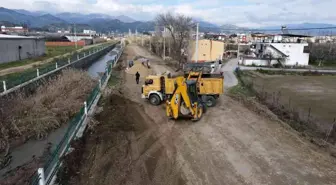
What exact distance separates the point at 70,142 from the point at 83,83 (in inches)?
417

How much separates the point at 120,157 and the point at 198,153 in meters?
2.94

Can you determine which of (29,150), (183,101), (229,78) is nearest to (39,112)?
(29,150)

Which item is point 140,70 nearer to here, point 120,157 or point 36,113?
point 36,113

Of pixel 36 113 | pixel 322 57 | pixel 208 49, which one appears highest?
pixel 208 49

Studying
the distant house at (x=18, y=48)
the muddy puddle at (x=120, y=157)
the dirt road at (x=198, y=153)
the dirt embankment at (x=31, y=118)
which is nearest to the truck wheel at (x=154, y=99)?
the dirt road at (x=198, y=153)

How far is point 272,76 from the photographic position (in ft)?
153

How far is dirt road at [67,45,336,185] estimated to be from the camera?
9.38m

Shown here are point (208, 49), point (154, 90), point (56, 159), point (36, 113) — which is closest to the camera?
point (56, 159)

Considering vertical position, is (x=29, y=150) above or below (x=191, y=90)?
below

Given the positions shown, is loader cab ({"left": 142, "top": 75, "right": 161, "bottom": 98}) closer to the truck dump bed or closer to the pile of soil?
the truck dump bed

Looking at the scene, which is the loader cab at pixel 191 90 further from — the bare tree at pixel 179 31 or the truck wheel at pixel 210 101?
the bare tree at pixel 179 31

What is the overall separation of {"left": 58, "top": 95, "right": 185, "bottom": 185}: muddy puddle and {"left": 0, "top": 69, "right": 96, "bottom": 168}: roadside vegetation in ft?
7.72

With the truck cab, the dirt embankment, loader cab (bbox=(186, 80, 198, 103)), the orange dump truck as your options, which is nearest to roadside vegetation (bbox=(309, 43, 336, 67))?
the orange dump truck

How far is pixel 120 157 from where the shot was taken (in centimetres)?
1076
